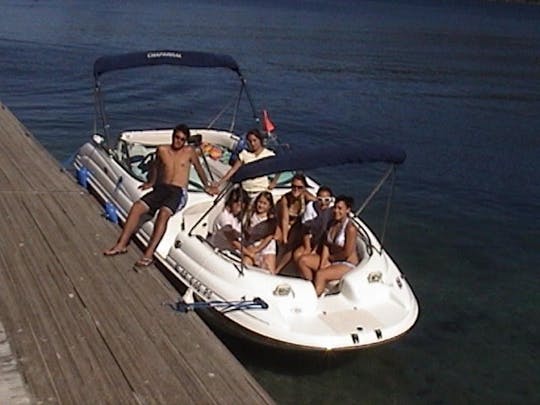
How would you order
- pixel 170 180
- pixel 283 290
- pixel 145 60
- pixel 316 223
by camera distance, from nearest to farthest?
pixel 283 290, pixel 316 223, pixel 170 180, pixel 145 60

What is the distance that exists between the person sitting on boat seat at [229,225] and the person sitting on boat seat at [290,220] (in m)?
0.51

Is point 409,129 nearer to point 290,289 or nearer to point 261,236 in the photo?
point 261,236

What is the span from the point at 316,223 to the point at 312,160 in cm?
106

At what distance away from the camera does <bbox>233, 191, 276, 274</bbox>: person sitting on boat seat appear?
9177mm

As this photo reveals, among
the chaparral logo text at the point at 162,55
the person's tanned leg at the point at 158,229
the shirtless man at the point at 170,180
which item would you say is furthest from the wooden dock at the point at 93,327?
the chaparral logo text at the point at 162,55

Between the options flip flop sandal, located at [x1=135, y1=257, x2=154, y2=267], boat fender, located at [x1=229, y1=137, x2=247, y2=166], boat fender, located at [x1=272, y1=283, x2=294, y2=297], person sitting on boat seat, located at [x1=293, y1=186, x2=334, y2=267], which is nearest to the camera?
boat fender, located at [x1=272, y1=283, x2=294, y2=297]

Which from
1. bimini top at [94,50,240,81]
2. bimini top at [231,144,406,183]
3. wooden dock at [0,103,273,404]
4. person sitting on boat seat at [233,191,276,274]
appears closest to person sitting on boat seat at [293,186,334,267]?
person sitting on boat seat at [233,191,276,274]

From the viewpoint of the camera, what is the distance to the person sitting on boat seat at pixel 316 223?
30.4 ft

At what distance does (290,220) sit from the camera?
9719mm

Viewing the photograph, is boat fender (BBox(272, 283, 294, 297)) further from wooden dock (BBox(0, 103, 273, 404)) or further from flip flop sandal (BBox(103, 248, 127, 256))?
flip flop sandal (BBox(103, 248, 127, 256))

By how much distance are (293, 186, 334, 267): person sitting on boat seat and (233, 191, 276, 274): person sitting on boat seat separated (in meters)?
0.30

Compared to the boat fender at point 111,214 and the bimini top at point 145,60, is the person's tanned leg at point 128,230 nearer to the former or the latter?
the boat fender at point 111,214

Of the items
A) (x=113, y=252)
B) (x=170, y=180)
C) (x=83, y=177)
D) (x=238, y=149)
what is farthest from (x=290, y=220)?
(x=83, y=177)

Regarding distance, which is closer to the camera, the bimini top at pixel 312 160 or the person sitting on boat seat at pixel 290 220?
the bimini top at pixel 312 160
